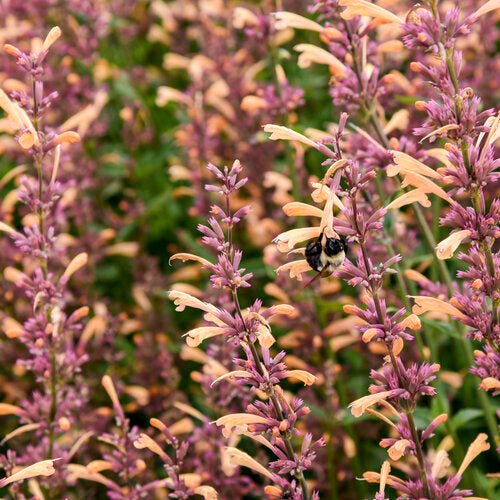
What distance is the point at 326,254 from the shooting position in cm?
249

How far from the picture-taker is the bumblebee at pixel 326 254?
8.15 feet

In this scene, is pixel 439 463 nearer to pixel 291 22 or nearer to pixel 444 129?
pixel 444 129

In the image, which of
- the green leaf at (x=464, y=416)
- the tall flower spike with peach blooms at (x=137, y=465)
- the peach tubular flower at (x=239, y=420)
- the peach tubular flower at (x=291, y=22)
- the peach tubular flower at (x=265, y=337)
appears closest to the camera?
the peach tubular flower at (x=265, y=337)

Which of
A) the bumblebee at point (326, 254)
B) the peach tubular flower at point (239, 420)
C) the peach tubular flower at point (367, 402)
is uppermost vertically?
the bumblebee at point (326, 254)

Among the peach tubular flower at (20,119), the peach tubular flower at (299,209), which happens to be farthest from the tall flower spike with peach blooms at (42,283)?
the peach tubular flower at (299,209)

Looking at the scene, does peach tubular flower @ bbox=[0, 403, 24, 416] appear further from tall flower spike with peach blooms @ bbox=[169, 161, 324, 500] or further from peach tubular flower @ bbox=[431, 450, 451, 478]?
peach tubular flower @ bbox=[431, 450, 451, 478]

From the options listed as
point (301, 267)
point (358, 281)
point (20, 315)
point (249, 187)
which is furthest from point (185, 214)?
point (358, 281)

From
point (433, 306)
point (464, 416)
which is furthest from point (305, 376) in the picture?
point (464, 416)

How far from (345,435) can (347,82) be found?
2.06 metres

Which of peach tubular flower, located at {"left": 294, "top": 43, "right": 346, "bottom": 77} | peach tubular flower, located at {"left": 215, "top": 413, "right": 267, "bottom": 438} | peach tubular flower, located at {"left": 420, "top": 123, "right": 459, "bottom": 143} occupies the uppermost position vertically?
peach tubular flower, located at {"left": 294, "top": 43, "right": 346, "bottom": 77}

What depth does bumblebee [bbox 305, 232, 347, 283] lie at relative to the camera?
2484 millimetres

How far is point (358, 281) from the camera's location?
7.73ft

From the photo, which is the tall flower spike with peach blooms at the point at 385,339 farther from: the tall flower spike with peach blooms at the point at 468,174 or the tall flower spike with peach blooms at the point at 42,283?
the tall flower spike with peach blooms at the point at 42,283

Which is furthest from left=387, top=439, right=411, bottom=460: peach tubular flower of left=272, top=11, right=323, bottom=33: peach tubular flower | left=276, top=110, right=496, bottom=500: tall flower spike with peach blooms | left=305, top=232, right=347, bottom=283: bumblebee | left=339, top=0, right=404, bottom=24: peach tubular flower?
left=272, top=11, right=323, bottom=33: peach tubular flower
